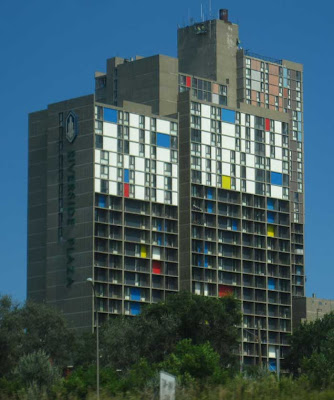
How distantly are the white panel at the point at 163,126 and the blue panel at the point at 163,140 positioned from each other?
711 millimetres

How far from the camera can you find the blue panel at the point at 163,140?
191m

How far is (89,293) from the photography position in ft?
575

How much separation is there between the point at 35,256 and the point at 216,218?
30.4 m

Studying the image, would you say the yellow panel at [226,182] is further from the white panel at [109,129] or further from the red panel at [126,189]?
the white panel at [109,129]

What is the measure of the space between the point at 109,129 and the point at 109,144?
2350 millimetres

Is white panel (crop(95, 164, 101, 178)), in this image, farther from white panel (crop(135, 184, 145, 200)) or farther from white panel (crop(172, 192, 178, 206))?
white panel (crop(172, 192, 178, 206))

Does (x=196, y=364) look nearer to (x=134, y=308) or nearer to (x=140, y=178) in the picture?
(x=134, y=308)

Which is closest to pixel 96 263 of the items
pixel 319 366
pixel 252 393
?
pixel 319 366

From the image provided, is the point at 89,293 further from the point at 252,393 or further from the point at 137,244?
the point at 252,393

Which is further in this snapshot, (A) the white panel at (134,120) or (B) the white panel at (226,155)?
(B) the white panel at (226,155)

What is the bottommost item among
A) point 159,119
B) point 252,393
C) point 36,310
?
point 252,393

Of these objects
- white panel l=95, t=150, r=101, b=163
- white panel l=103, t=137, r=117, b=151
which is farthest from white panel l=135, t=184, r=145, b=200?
white panel l=95, t=150, r=101, b=163

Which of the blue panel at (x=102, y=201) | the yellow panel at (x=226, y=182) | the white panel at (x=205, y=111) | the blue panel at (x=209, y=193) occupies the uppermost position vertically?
the white panel at (x=205, y=111)

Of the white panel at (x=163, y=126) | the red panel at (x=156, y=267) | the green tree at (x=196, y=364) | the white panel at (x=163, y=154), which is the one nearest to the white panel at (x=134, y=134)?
the white panel at (x=163, y=126)
